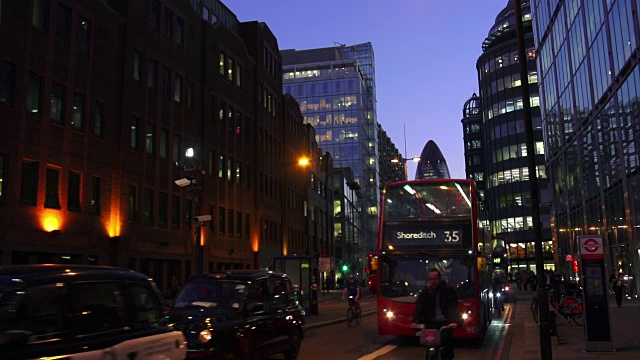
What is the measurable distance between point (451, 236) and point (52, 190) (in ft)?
57.9

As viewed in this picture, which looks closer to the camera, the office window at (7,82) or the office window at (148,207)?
the office window at (7,82)

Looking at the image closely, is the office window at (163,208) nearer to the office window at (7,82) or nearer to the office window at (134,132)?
the office window at (134,132)

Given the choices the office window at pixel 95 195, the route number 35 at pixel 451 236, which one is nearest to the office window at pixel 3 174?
the office window at pixel 95 195

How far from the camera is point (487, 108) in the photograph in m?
99.1

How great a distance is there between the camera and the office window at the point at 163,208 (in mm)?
32969

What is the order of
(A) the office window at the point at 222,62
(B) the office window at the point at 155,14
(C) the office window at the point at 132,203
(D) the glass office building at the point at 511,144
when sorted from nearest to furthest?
(C) the office window at the point at 132,203, (B) the office window at the point at 155,14, (A) the office window at the point at 222,62, (D) the glass office building at the point at 511,144

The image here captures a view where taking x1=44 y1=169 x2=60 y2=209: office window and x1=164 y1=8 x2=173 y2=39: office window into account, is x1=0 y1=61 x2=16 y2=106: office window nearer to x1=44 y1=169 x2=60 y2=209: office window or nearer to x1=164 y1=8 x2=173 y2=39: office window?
x1=44 y1=169 x2=60 y2=209: office window

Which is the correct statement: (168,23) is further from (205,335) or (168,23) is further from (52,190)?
(205,335)

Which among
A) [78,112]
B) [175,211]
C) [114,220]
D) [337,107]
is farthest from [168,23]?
[337,107]

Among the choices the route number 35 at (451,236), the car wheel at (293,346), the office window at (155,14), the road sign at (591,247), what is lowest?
the car wheel at (293,346)

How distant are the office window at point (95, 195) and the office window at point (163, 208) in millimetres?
5634

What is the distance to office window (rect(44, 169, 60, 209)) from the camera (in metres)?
24.2

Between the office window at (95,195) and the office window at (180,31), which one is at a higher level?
the office window at (180,31)

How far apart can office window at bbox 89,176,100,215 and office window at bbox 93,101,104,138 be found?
7.20 feet
